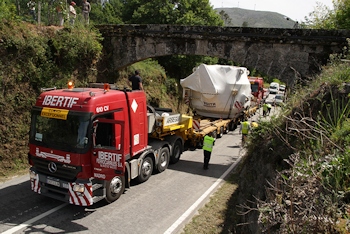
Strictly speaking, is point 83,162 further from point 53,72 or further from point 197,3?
point 197,3

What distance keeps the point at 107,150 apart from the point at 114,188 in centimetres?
146

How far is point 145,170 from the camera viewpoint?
8.41 m

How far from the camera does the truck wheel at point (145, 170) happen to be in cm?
824

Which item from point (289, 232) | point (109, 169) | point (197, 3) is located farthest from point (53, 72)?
point (197, 3)

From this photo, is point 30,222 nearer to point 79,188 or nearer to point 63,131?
point 79,188

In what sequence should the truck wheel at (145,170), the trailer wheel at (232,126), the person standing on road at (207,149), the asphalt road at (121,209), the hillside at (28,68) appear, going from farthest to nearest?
the trailer wheel at (232,126)
the person standing on road at (207,149)
the hillside at (28,68)
the truck wheel at (145,170)
the asphalt road at (121,209)

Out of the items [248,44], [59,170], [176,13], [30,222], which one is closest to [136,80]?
[248,44]

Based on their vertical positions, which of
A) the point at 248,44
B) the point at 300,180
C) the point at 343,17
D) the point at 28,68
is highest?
the point at 343,17

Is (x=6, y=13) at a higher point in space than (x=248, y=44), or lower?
higher

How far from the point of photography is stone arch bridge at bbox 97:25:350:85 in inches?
397

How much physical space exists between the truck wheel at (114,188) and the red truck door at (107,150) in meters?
0.65

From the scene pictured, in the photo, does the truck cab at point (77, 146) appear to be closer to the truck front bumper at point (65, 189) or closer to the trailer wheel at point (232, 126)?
the truck front bumper at point (65, 189)

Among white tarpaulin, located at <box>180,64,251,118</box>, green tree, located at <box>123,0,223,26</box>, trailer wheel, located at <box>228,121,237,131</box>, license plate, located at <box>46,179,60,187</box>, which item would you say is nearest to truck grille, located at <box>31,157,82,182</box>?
license plate, located at <box>46,179,60,187</box>

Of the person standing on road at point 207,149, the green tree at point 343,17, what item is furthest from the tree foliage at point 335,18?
the person standing on road at point 207,149
